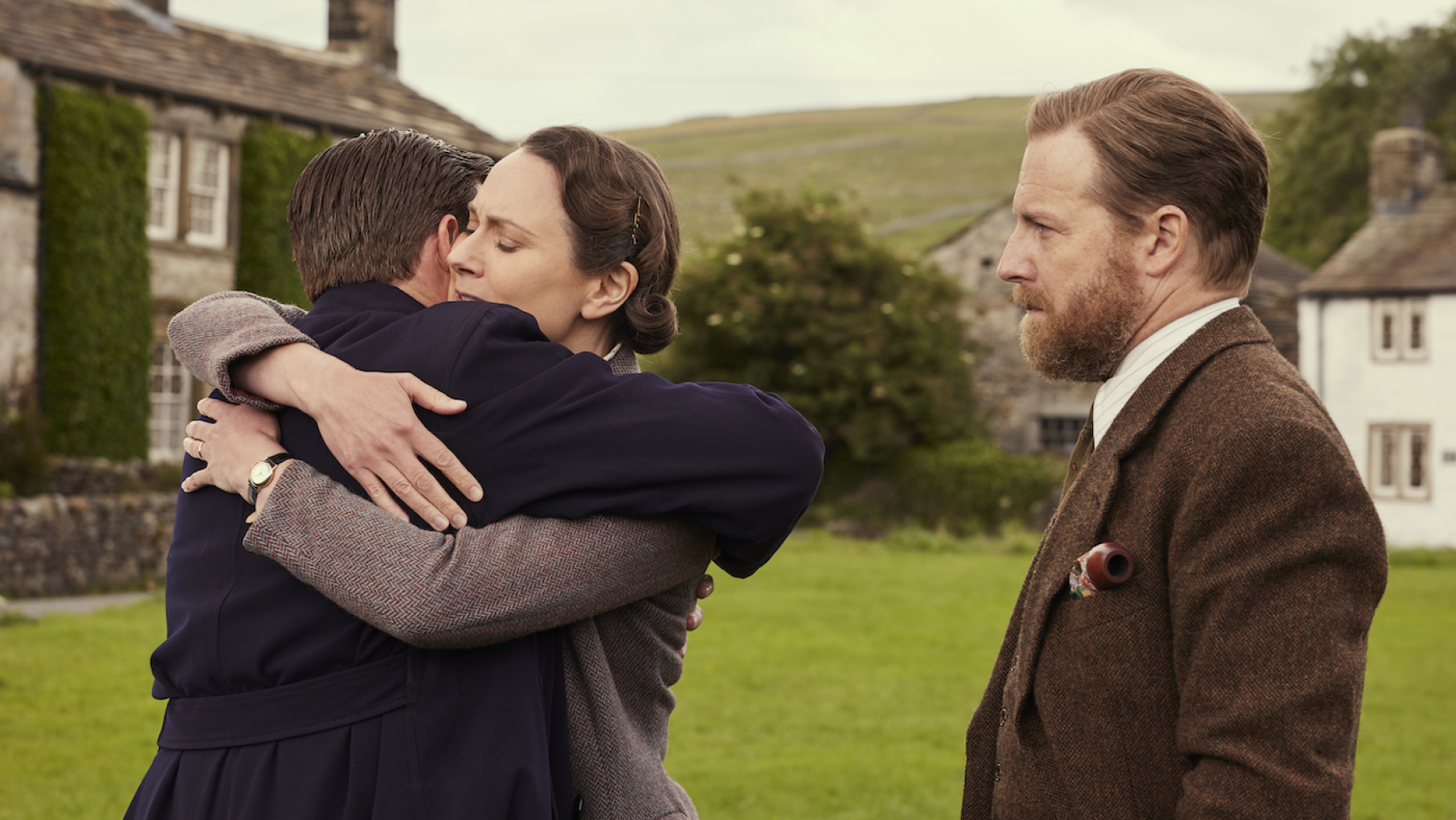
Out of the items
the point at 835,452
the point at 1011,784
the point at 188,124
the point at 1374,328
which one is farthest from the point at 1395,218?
the point at 1011,784

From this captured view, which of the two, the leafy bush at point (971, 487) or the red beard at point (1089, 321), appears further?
the leafy bush at point (971, 487)

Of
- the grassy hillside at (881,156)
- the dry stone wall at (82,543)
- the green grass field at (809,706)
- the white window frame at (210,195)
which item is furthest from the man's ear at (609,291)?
the grassy hillside at (881,156)

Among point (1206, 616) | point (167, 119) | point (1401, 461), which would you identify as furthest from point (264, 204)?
point (1401, 461)

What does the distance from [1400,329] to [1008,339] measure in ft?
30.4

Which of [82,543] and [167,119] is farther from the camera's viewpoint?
[167,119]

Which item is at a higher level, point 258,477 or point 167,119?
point 167,119

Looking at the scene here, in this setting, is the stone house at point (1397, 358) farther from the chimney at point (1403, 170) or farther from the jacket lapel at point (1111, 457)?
the jacket lapel at point (1111, 457)

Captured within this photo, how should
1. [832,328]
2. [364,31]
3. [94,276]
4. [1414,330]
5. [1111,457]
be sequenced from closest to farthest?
Answer: [1111,457] → [94,276] → [364,31] → [832,328] → [1414,330]

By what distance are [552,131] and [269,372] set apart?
0.67m

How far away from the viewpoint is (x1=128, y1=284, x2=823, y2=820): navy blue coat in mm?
1922

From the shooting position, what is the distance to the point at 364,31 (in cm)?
2770

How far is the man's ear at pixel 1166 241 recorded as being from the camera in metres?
2.20

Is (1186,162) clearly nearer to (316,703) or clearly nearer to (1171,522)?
(1171,522)

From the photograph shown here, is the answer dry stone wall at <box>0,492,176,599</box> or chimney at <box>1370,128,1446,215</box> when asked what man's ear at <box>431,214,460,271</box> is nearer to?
dry stone wall at <box>0,492,176,599</box>
